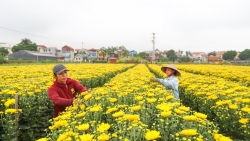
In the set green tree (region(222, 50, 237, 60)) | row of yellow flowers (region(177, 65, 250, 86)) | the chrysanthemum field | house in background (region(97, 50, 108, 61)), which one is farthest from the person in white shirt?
green tree (region(222, 50, 237, 60))

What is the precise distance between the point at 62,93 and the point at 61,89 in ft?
0.29

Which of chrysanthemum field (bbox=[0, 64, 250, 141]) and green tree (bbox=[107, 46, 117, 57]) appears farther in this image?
green tree (bbox=[107, 46, 117, 57])

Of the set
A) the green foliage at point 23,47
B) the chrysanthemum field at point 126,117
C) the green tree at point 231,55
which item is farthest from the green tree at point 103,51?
the chrysanthemum field at point 126,117

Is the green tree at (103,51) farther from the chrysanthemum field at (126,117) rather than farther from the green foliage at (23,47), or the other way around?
the chrysanthemum field at (126,117)

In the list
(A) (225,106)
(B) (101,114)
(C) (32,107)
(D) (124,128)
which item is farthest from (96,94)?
(A) (225,106)

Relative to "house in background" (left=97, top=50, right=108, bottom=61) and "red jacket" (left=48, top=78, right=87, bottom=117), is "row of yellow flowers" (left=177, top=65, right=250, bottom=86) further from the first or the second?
"house in background" (left=97, top=50, right=108, bottom=61)

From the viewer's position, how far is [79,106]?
422 centimetres

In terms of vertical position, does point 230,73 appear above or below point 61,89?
below

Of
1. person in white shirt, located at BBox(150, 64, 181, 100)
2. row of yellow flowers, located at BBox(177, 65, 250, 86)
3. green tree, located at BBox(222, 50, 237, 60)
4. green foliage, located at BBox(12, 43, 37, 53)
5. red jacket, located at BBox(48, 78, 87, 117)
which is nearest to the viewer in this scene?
red jacket, located at BBox(48, 78, 87, 117)

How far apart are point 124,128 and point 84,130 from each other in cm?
51

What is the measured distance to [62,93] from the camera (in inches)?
192

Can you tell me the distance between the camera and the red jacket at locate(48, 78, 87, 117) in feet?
14.8

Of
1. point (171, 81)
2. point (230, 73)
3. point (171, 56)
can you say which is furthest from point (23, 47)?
point (171, 81)

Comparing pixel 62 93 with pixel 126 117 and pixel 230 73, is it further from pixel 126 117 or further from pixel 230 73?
pixel 230 73
